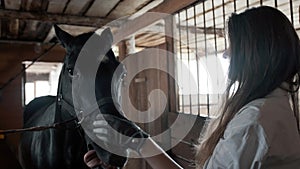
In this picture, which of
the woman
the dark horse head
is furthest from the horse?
the woman

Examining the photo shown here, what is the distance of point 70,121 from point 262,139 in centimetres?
92

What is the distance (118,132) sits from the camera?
1.09 meters

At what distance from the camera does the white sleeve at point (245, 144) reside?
636 millimetres

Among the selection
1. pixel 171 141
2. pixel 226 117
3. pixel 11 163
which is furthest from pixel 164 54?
pixel 11 163

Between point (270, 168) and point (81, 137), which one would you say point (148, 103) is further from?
point (270, 168)

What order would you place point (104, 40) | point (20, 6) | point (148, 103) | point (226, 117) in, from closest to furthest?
1. point (226, 117)
2. point (104, 40)
3. point (20, 6)
4. point (148, 103)

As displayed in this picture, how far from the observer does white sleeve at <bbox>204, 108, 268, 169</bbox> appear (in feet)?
2.09

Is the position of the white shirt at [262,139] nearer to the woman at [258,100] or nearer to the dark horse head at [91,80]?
the woman at [258,100]

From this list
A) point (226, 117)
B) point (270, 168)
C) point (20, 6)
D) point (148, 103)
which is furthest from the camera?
point (148, 103)

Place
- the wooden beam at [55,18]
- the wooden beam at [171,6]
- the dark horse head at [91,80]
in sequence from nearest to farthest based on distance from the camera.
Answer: the dark horse head at [91,80]
the wooden beam at [171,6]
the wooden beam at [55,18]

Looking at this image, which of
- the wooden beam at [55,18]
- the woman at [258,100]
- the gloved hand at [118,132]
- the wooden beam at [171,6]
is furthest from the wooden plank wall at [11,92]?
the woman at [258,100]

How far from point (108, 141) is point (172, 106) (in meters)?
1.17

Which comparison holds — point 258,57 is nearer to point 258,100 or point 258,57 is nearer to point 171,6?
point 258,100

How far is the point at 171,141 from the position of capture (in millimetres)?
2178
